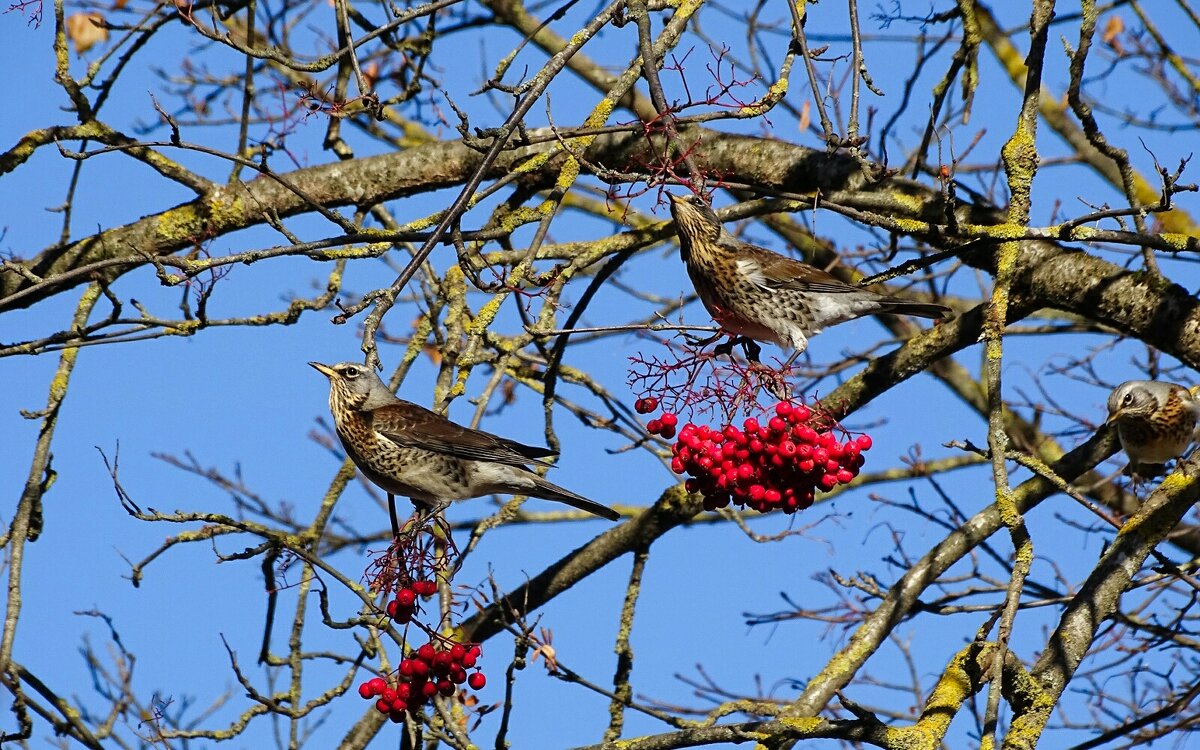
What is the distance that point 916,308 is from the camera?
4.15m

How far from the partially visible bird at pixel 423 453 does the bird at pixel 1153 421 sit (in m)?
2.33

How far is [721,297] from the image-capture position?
3.96m

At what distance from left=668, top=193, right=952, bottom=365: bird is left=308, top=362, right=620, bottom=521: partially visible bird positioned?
0.74 meters

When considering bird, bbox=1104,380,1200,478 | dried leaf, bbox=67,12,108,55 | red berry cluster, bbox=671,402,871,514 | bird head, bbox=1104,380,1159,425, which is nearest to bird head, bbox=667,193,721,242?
red berry cluster, bbox=671,402,871,514

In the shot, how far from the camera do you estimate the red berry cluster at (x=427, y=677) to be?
325 cm

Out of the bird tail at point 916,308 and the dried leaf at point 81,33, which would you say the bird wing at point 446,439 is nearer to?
the bird tail at point 916,308

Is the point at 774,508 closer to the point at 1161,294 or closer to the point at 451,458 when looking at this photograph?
the point at 451,458

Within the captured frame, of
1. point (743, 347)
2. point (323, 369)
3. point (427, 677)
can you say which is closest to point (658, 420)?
point (743, 347)

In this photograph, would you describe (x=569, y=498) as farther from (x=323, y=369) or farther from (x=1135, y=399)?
(x=1135, y=399)

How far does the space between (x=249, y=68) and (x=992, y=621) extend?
343 cm

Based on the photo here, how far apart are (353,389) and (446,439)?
523mm

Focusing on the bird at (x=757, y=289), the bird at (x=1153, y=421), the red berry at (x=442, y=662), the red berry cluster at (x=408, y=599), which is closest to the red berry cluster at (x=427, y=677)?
the red berry at (x=442, y=662)

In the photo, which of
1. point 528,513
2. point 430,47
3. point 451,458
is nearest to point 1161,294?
point 451,458

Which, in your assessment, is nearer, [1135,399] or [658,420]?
[658,420]
